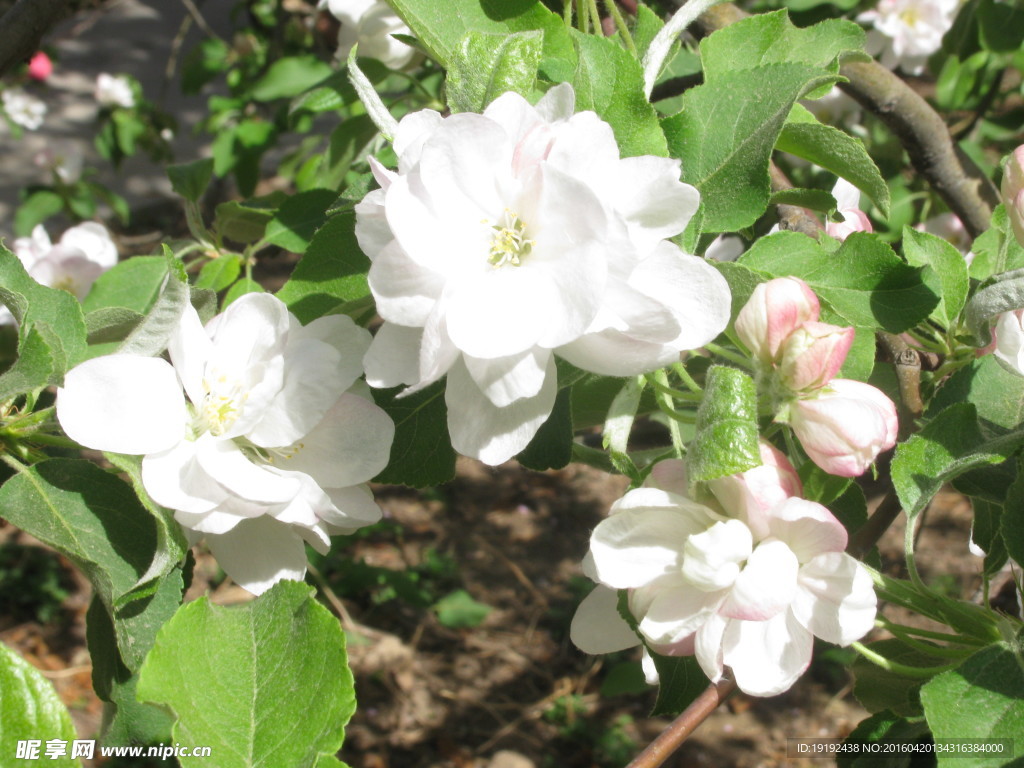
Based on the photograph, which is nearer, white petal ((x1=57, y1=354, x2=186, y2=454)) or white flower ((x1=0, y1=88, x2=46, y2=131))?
white petal ((x1=57, y1=354, x2=186, y2=454))

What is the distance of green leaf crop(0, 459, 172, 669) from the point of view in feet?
2.42

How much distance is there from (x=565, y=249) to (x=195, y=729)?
434 mm

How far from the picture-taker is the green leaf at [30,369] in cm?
72

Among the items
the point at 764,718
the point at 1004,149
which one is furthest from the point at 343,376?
the point at 1004,149

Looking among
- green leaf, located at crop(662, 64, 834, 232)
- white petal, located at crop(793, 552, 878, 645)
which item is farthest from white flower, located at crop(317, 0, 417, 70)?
white petal, located at crop(793, 552, 878, 645)

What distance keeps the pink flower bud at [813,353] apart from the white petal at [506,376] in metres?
0.19

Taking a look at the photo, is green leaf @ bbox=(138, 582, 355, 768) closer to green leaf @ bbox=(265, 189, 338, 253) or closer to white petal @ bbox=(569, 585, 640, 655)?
white petal @ bbox=(569, 585, 640, 655)

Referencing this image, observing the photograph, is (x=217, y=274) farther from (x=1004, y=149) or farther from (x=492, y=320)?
(x=1004, y=149)

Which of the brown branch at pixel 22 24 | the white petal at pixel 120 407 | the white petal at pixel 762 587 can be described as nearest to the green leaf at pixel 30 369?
the white petal at pixel 120 407

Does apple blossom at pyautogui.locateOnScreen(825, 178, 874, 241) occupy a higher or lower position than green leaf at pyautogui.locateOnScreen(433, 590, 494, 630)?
higher

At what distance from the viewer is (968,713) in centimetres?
70

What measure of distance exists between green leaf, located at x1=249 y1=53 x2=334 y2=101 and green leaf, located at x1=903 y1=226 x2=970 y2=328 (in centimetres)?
159

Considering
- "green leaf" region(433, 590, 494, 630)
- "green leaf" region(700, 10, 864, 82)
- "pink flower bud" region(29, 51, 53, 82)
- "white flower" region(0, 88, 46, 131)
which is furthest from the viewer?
"white flower" region(0, 88, 46, 131)

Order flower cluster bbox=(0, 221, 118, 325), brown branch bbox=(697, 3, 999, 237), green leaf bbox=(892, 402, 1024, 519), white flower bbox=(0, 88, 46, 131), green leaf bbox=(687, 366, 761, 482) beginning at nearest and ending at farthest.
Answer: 1. green leaf bbox=(687, 366, 761, 482)
2. green leaf bbox=(892, 402, 1024, 519)
3. brown branch bbox=(697, 3, 999, 237)
4. flower cluster bbox=(0, 221, 118, 325)
5. white flower bbox=(0, 88, 46, 131)
